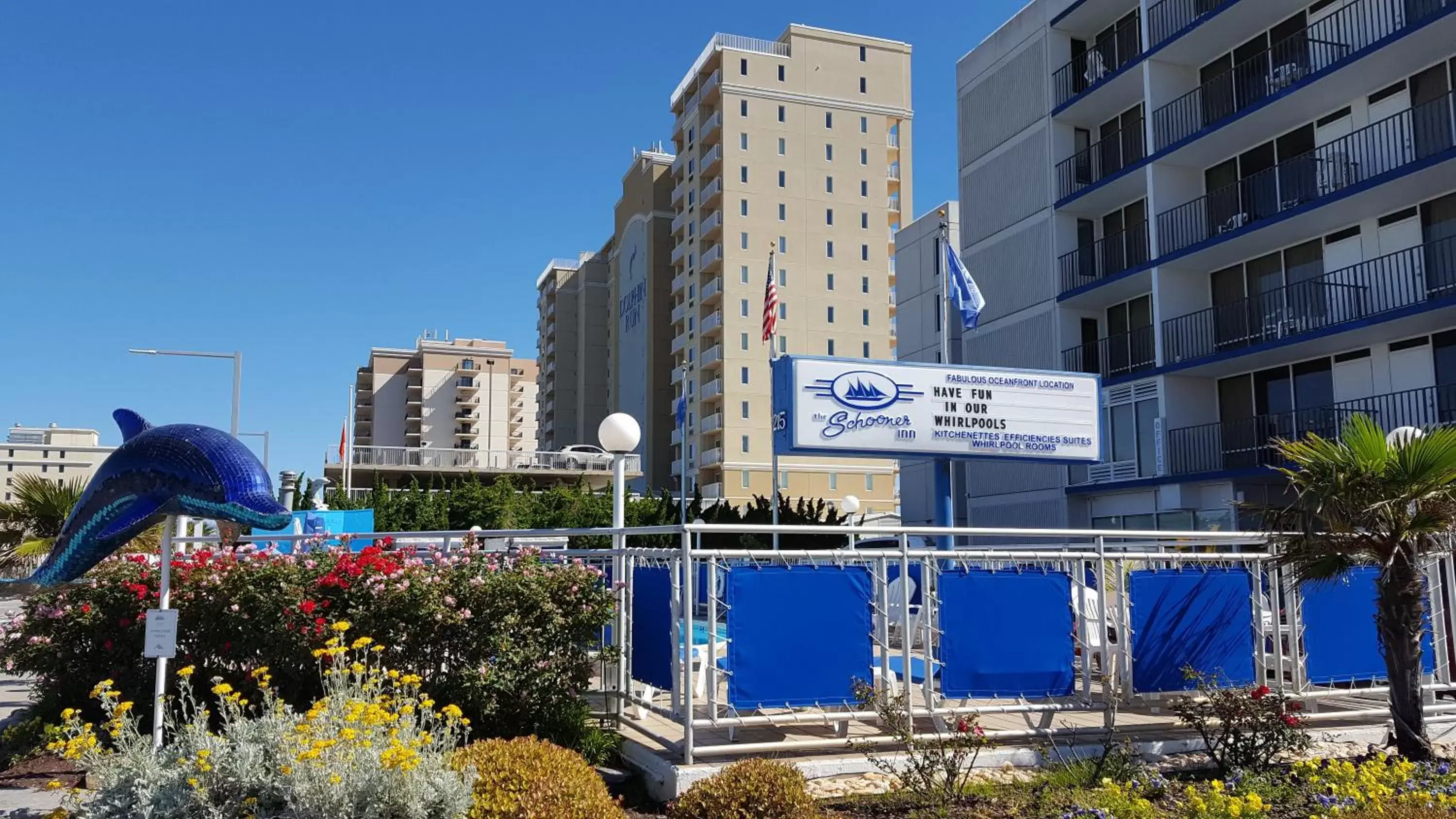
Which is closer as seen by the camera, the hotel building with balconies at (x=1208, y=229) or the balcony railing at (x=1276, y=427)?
the balcony railing at (x=1276, y=427)

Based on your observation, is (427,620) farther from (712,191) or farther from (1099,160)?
(712,191)

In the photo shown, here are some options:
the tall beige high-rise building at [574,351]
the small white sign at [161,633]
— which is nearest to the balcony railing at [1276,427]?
the small white sign at [161,633]

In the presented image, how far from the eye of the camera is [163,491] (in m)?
9.51

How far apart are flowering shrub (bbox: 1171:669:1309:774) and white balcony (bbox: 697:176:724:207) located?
242 ft

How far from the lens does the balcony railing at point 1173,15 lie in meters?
29.8

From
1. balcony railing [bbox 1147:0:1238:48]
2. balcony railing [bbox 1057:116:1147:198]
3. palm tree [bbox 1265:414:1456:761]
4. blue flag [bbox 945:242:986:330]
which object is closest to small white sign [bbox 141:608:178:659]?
palm tree [bbox 1265:414:1456:761]

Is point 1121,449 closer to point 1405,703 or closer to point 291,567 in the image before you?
point 1405,703

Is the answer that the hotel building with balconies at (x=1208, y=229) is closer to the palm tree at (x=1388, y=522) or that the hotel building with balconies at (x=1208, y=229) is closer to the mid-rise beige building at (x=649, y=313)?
the palm tree at (x=1388, y=522)

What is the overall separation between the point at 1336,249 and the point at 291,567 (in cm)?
2425

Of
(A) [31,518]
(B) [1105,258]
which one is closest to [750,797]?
(A) [31,518]

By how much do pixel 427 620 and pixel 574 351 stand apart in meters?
120

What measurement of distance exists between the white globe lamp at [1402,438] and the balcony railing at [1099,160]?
21259 mm

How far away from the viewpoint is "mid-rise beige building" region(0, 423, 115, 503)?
57.1m

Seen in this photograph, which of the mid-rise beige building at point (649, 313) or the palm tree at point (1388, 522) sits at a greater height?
the mid-rise beige building at point (649, 313)
